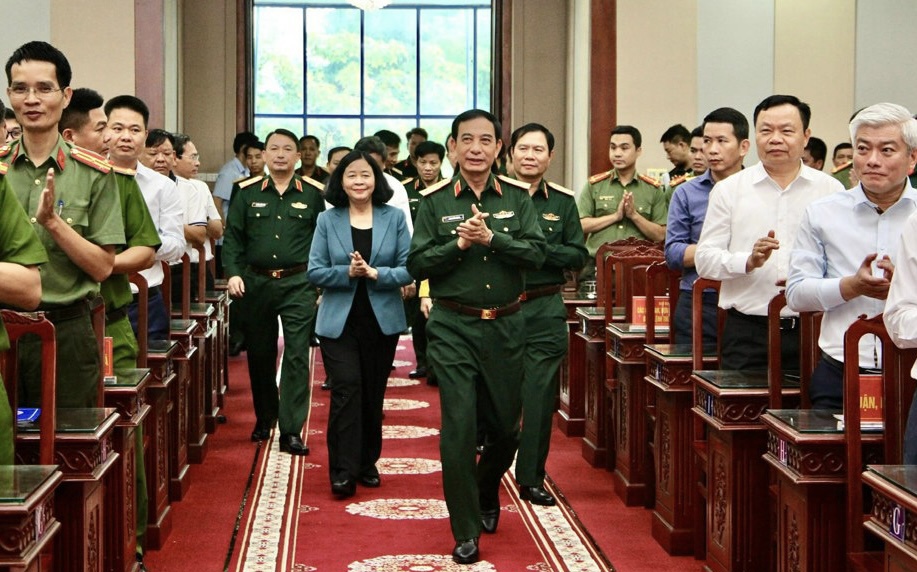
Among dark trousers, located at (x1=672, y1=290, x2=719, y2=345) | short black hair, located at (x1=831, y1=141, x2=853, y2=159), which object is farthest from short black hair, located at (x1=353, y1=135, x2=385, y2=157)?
short black hair, located at (x1=831, y1=141, x2=853, y2=159)

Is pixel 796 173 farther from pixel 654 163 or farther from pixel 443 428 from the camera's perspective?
pixel 654 163

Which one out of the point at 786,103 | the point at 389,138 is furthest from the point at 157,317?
the point at 389,138

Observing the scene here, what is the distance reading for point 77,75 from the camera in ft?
33.0

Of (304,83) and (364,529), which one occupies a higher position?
(304,83)

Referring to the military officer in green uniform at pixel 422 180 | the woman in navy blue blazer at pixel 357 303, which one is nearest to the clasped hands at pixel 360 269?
the woman in navy blue blazer at pixel 357 303

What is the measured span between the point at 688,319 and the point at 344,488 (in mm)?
1768

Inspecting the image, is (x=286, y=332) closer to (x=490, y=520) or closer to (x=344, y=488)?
(x=344, y=488)

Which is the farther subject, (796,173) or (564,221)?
(564,221)

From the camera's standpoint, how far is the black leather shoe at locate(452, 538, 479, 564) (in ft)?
15.9

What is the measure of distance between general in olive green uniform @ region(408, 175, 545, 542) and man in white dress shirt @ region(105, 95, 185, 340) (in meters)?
1.32

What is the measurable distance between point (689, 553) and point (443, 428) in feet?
3.68

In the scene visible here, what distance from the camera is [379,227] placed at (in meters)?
6.31

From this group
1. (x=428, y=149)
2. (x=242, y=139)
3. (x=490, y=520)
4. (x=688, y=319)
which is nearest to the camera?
(x=490, y=520)

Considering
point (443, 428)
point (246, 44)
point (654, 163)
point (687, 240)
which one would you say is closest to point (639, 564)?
point (443, 428)
